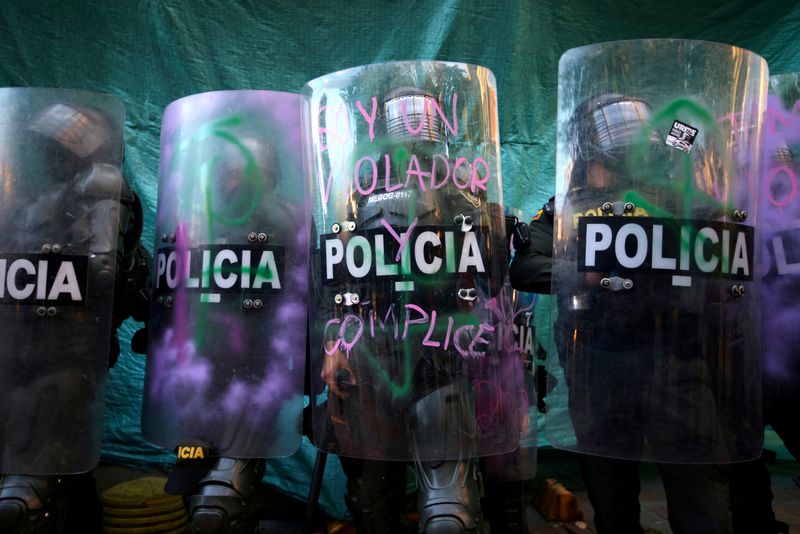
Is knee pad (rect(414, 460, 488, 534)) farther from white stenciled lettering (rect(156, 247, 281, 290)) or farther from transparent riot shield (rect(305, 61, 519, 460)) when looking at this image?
white stenciled lettering (rect(156, 247, 281, 290))

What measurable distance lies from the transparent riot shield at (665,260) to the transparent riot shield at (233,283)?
0.94 meters

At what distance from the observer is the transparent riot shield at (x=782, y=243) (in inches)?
90.4

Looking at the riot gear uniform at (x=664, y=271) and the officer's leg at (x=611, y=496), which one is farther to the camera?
the officer's leg at (x=611, y=496)

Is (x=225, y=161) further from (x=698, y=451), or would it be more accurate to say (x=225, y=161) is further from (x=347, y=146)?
(x=698, y=451)

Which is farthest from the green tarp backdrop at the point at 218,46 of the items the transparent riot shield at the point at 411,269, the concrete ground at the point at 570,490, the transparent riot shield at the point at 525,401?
the transparent riot shield at the point at 411,269

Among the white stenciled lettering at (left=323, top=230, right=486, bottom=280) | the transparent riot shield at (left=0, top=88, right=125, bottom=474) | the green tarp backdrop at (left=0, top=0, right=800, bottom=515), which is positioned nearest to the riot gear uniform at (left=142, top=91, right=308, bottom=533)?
the transparent riot shield at (left=0, top=88, right=125, bottom=474)

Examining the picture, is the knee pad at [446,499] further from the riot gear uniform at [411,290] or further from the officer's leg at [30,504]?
the officer's leg at [30,504]

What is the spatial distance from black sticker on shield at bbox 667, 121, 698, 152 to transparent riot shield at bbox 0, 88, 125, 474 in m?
1.73

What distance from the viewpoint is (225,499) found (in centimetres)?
232

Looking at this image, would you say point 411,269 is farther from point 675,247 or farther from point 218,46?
point 218,46

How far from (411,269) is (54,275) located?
45.3 inches

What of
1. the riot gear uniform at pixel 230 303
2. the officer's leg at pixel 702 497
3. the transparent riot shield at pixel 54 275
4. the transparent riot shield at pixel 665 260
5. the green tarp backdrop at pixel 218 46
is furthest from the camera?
the green tarp backdrop at pixel 218 46

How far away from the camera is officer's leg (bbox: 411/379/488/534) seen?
1943mm

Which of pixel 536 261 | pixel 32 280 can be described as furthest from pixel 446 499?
pixel 32 280
